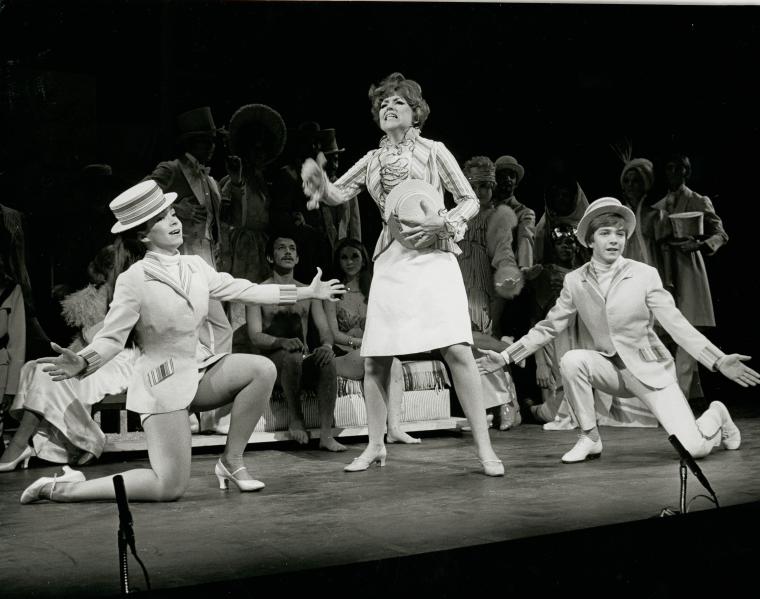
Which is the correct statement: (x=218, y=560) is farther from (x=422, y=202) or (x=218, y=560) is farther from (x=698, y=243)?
(x=698, y=243)

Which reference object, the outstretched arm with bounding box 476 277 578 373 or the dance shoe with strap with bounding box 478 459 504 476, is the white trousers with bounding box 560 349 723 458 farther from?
the dance shoe with strap with bounding box 478 459 504 476

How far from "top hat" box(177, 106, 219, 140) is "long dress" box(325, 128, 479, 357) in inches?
55.5

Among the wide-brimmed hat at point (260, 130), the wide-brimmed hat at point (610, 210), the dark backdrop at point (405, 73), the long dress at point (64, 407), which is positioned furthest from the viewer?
the wide-brimmed hat at point (260, 130)

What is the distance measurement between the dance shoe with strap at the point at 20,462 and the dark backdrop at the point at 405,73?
863 mm

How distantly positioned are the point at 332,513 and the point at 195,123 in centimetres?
300

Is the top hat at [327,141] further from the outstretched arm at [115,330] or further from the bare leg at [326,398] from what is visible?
the outstretched arm at [115,330]

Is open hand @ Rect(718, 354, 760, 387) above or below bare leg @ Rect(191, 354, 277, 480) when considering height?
below

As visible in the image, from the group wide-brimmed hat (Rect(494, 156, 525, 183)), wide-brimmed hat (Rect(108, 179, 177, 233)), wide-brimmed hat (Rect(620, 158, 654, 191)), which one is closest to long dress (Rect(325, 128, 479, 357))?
wide-brimmed hat (Rect(108, 179, 177, 233))

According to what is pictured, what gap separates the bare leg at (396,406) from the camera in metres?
5.80

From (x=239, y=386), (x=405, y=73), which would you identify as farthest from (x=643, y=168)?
(x=239, y=386)

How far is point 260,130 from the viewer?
239 inches

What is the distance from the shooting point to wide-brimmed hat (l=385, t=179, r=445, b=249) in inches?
173

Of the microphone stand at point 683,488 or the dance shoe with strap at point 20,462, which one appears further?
the dance shoe with strap at point 20,462

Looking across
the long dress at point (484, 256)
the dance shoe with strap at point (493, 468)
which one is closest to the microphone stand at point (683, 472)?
the dance shoe with strap at point (493, 468)
